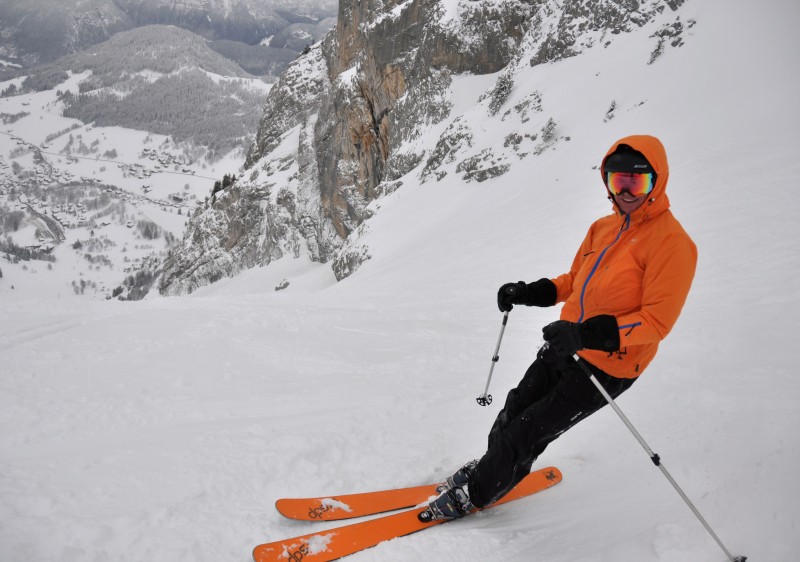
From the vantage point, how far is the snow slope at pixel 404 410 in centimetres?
288

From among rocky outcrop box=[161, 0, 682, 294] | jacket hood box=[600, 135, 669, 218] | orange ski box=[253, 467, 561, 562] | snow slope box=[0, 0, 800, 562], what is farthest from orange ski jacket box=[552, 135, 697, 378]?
rocky outcrop box=[161, 0, 682, 294]

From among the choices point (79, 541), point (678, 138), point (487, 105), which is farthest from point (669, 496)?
point (487, 105)

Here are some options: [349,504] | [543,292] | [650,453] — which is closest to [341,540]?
[349,504]

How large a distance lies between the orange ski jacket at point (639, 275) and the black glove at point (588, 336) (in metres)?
0.05

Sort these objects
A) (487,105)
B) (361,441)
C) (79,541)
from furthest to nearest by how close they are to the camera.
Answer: (487,105), (361,441), (79,541)

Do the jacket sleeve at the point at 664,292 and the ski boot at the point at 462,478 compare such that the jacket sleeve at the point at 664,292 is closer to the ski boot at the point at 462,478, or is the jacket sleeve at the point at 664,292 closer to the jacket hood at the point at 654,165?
the jacket hood at the point at 654,165

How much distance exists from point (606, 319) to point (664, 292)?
0.32 m

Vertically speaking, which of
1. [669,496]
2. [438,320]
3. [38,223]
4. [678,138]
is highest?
[678,138]

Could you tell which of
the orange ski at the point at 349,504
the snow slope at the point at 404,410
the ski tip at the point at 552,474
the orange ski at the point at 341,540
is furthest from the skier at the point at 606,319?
the ski tip at the point at 552,474

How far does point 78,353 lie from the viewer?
5.92 meters

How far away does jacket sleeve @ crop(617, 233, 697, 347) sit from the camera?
2389 millimetres

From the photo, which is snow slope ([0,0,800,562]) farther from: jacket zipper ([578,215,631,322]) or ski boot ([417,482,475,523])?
jacket zipper ([578,215,631,322])

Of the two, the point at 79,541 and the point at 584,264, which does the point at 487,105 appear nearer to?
the point at 584,264

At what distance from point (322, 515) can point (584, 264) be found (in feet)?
8.59
